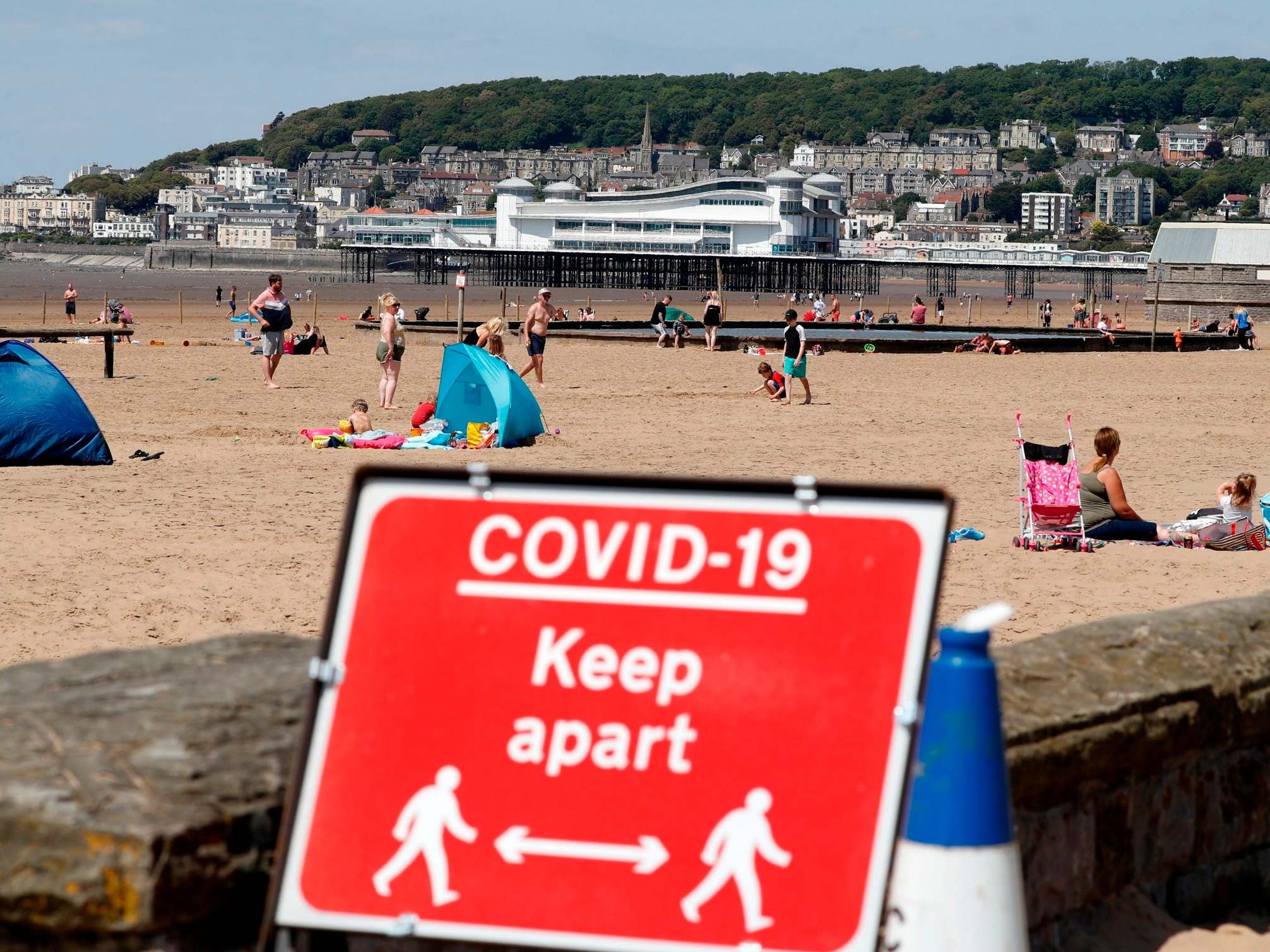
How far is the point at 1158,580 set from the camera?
8.54 meters

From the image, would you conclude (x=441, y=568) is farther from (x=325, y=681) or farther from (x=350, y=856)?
(x=350, y=856)

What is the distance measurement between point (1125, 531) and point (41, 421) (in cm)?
743

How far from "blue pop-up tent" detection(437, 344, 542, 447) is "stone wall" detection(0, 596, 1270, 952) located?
10.1m

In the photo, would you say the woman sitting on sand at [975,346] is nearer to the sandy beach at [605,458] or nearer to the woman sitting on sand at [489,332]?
the sandy beach at [605,458]

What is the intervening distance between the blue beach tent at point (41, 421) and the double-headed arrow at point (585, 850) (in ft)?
34.2

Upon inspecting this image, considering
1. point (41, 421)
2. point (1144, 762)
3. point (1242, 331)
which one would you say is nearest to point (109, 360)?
point (41, 421)

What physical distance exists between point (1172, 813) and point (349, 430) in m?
11.0

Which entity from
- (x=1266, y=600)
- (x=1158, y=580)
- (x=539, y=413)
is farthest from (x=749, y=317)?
(x=1266, y=600)

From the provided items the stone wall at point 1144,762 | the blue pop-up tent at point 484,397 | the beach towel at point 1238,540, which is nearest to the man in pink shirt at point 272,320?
the blue pop-up tent at point 484,397

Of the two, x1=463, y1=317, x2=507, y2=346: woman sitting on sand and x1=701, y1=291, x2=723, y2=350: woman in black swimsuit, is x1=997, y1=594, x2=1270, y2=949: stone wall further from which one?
x1=701, y1=291, x2=723, y2=350: woman in black swimsuit

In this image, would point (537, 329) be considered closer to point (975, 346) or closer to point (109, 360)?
point (109, 360)

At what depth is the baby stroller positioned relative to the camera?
369 inches

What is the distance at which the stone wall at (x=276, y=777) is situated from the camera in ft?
7.18

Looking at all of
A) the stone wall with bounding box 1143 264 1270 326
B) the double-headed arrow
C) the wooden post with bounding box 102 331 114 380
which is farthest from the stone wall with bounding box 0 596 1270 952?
the stone wall with bounding box 1143 264 1270 326
